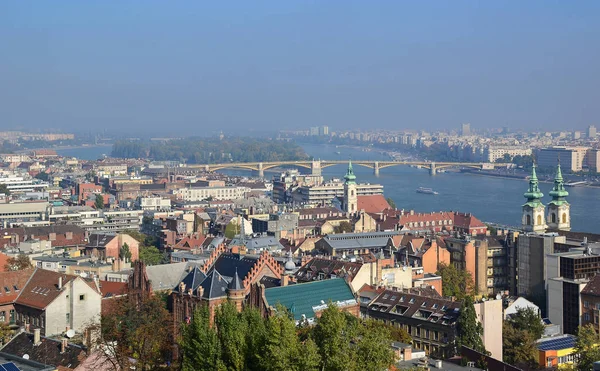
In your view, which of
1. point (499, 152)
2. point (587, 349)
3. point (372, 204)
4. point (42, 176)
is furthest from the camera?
point (499, 152)

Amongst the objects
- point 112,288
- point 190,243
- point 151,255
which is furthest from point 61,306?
point 190,243

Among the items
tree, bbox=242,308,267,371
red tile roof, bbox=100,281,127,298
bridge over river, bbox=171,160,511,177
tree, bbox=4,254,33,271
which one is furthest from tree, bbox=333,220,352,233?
bridge over river, bbox=171,160,511,177

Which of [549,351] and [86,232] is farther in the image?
[86,232]

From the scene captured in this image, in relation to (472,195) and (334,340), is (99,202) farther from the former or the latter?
(334,340)

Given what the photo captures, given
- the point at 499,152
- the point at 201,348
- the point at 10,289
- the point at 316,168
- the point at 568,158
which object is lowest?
the point at 316,168

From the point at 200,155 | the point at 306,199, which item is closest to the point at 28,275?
the point at 306,199

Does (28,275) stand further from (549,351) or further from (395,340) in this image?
(549,351)

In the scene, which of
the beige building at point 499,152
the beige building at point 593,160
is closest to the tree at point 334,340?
the beige building at point 593,160
